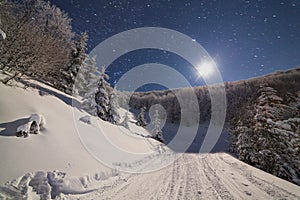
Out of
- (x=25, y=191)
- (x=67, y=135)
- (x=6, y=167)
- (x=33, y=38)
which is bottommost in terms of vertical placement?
(x=25, y=191)

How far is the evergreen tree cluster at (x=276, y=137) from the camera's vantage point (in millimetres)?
9515

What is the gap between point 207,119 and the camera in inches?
2411

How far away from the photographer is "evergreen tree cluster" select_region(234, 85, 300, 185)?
→ 375 inches

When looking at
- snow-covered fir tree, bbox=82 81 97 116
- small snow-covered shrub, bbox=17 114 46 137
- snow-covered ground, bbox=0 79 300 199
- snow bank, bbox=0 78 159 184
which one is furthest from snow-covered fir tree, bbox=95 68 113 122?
small snow-covered shrub, bbox=17 114 46 137

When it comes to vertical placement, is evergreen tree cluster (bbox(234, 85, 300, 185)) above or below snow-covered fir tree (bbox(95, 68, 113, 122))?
below

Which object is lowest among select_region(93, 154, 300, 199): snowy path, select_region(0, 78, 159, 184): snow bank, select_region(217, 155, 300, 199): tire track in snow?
select_region(217, 155, 300, 199): tire track in snow

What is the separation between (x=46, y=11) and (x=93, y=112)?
975cm

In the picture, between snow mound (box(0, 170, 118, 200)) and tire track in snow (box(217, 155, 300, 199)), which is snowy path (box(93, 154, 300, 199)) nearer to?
tire track in snow (box(217, 155, 300, 199))

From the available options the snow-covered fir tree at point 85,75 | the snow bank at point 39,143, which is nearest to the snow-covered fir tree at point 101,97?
the snow-covered fir tree at point 85,75

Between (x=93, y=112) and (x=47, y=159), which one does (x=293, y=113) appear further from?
(x=93, y=112)

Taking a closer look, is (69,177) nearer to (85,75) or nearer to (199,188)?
(199,188)

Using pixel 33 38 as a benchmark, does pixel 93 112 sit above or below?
below

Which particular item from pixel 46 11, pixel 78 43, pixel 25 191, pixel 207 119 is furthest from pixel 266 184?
pixel 207 119

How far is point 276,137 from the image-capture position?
34.4 ft
